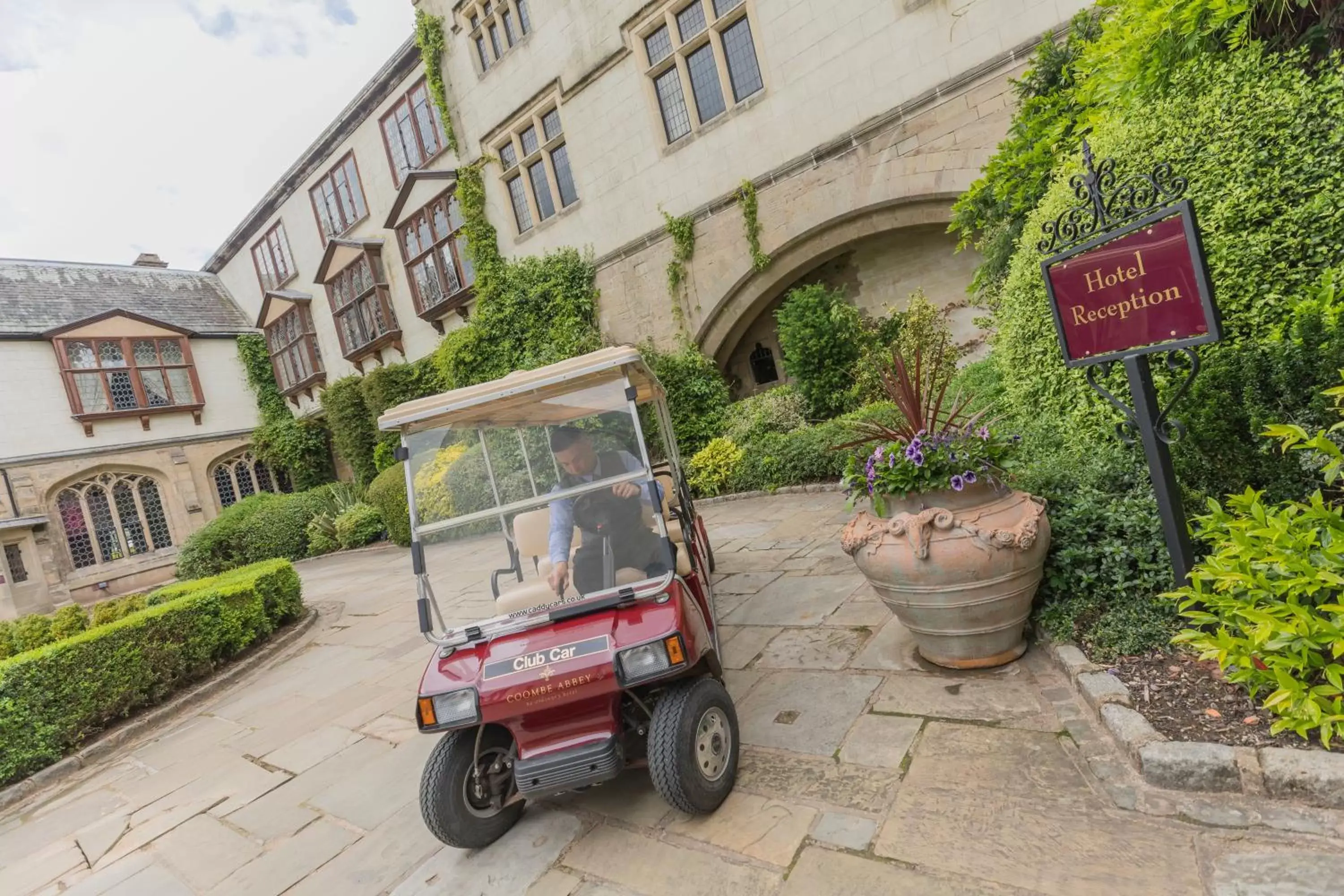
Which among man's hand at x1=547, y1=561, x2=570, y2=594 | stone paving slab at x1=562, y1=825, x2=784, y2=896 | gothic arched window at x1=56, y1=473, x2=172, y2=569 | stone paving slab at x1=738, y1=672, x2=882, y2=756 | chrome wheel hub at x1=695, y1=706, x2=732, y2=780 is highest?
gothic arched window at x1=56, y1=473, x2=172, y2=569

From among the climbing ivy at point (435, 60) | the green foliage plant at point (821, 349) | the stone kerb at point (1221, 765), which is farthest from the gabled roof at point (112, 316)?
the stone kerb at point (1221, 765)

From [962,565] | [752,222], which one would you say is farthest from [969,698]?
[752,222]

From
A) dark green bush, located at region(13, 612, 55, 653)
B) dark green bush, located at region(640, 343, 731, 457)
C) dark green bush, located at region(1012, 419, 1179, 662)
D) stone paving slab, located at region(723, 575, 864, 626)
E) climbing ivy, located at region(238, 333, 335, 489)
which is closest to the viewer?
dark green bush, located at region(1012, 419, 1179, 662)

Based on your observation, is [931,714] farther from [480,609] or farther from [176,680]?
[176,680]

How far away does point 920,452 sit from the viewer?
116 inches


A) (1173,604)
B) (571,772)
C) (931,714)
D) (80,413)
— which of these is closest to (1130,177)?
(1173,604)

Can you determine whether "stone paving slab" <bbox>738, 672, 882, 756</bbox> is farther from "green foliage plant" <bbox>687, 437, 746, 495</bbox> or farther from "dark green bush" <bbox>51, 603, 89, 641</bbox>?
"dark green bush" <bbox>51, 603, 89, 641</bbox>

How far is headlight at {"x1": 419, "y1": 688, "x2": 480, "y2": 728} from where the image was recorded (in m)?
2.42

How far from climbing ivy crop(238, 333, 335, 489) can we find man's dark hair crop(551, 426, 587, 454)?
21243mm

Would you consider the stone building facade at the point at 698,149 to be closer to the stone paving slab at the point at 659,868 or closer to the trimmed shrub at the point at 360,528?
the trimmed shrub at the point at 360,528

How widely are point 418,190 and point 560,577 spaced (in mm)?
15081

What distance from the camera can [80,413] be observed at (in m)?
18.0

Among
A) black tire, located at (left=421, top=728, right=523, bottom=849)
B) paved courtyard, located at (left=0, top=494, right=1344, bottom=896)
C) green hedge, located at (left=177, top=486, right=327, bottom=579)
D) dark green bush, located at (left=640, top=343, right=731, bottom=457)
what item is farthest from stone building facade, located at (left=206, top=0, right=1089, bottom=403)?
black tire, located at (left=421, top=728, right=523, bottom=849)

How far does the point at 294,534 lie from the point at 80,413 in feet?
29.4
